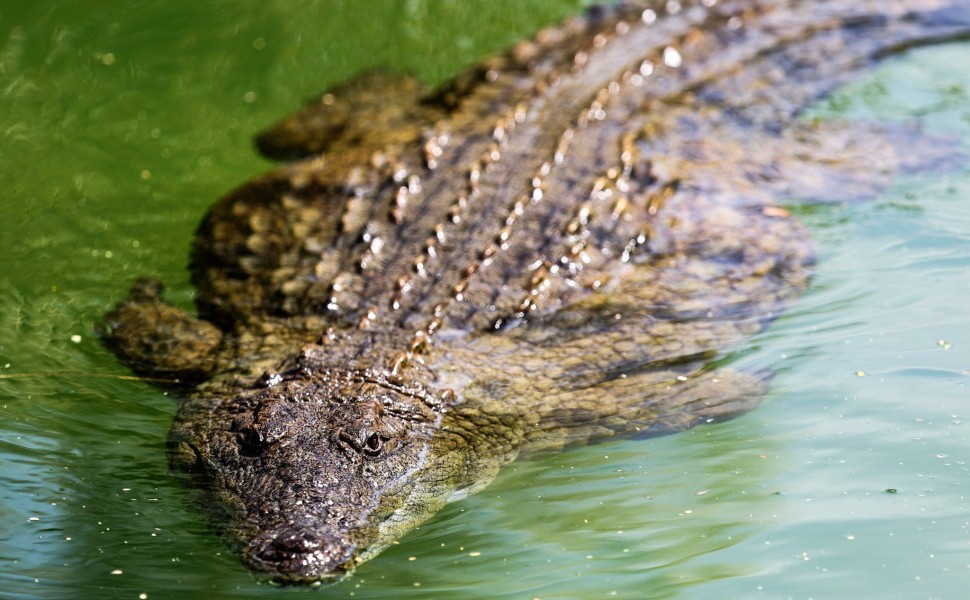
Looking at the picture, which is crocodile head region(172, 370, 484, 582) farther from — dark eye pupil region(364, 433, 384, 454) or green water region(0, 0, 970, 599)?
green water region(0, 0, 970, 599)

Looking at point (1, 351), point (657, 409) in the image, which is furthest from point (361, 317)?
point (1, 351)

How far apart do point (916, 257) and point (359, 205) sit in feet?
10.3

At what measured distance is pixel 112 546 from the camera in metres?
4.24

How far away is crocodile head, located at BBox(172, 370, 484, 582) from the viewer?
3.98 m

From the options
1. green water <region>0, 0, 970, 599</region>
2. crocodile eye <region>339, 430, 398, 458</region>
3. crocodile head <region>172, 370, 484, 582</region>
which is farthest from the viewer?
crocodile eye <region>339, 430, 398, 458</region>

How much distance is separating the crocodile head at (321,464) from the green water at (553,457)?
155 mm

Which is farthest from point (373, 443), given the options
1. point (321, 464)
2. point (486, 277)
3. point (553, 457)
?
point (486, 277)

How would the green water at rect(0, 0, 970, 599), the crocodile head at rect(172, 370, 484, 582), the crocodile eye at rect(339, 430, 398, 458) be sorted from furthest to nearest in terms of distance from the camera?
the crocodile eye at rect(339, 430, 398, 458) → the green water at rect(0, 0, 970, 599) → the crocodile head at rect(172, 370, 484, 582)

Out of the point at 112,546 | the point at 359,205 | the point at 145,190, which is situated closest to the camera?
the point at 112,546

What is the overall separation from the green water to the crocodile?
174 mm

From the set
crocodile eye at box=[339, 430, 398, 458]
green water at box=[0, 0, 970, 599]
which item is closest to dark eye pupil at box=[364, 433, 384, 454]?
crocodile eye at box=[339, 430, 398, 458]

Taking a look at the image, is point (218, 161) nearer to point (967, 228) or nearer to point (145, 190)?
point (145, 190)

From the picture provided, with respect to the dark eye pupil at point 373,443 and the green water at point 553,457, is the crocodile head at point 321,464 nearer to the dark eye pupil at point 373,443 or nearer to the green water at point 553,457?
the dark eye pupil at point 373,443

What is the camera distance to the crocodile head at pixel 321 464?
398cm
